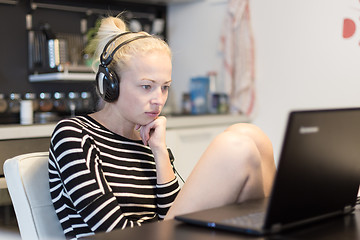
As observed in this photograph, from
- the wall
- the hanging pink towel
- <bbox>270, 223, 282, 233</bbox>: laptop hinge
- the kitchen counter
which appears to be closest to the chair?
<bbox>270, 223, 282, 233</bbox>: laptop hinge

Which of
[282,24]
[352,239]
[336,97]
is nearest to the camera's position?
[352,239]

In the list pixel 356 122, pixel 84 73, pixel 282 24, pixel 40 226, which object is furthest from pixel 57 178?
pixel 282 24

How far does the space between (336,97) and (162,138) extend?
162 centimetres

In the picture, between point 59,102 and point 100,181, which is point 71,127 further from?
point 59,102

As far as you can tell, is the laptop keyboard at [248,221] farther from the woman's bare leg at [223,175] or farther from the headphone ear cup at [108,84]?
the headphone ear cup at [108,84]

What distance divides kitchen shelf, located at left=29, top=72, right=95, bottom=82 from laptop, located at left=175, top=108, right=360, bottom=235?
196cm

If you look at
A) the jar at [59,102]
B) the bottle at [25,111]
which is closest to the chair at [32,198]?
the bottle at [25,111]

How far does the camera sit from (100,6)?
128 inches

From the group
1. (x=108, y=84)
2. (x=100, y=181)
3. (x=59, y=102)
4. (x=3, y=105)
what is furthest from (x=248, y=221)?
(x=59, y=102)

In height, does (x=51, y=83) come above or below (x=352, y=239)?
above

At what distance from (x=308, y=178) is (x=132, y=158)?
65cm

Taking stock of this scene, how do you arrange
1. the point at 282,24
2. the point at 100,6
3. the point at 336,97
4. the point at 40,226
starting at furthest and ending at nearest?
the point at 100,6 → the point at 282,24 → the point at 336,97 → the point at 40,226

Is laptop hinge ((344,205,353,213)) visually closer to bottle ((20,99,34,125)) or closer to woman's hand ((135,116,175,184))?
woman's hand ((135,116,175,184))

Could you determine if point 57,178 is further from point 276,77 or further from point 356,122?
point 276,77
